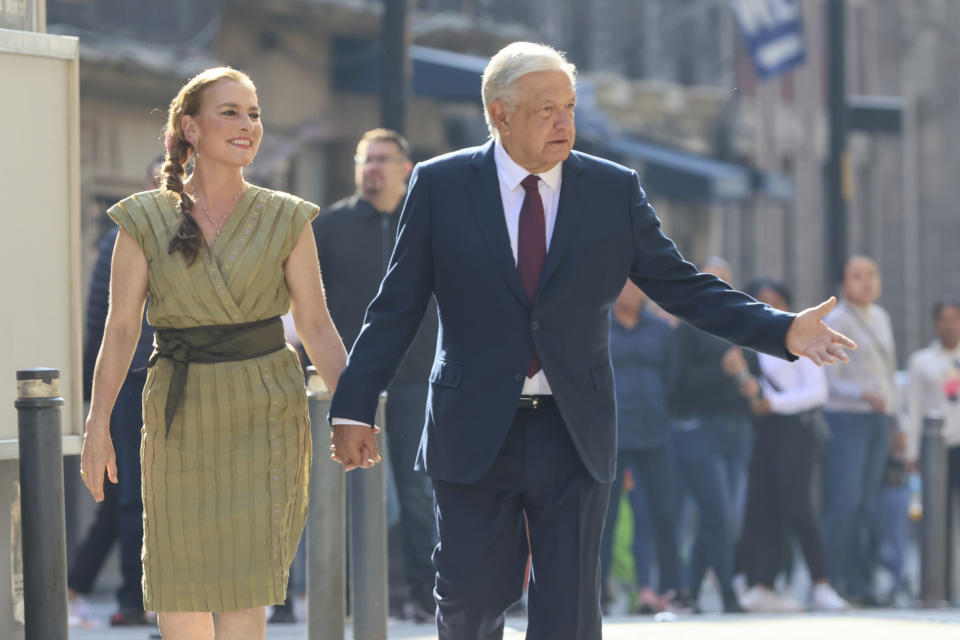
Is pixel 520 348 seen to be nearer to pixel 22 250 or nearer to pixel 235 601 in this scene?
pixel 235 601

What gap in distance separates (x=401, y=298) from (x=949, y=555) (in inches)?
252

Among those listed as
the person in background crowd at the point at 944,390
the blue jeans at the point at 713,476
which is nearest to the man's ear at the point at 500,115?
the blue jeans at the point at 713,476

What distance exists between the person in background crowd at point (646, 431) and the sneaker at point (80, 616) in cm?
264

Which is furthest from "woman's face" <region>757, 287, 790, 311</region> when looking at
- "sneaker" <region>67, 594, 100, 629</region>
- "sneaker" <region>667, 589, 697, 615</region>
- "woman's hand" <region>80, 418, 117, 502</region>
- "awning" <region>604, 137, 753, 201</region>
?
"awning" <region>604, 137, 753, 201</region>

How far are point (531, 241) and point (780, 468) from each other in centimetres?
569

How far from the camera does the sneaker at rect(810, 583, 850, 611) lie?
9789 mm

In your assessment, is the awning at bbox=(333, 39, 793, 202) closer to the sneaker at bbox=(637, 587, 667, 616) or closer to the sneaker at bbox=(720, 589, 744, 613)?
the sneaker at bbox=(720, 589, 744, 613)

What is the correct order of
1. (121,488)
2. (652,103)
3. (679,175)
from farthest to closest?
(652,103) → (679,175) → (121,488)

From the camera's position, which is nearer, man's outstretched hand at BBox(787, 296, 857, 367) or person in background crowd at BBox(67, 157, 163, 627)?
man's outstretched hand at BBox(787, 296, 857, 367)

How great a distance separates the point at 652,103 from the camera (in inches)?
1085

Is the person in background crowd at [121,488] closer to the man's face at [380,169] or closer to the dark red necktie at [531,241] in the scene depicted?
the man's face at [380,169]

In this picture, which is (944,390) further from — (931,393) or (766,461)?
(766,461)

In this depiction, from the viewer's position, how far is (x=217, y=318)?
4.93 metres

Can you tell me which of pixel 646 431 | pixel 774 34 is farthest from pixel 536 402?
pixel 774 34
